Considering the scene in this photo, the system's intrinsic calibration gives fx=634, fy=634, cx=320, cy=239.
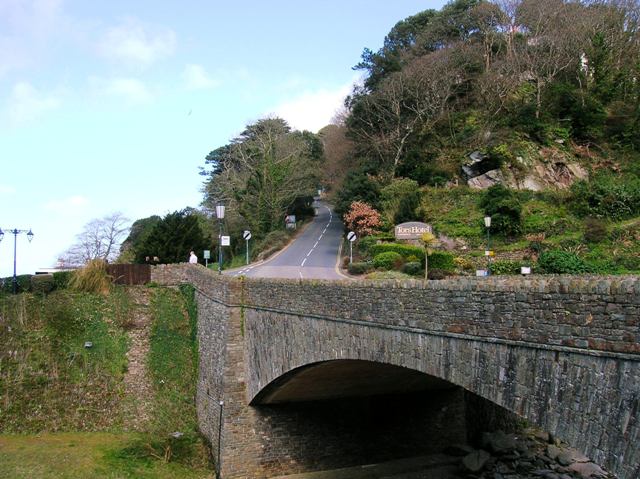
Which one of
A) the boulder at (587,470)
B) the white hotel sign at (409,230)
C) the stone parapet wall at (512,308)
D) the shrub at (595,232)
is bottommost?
the boulder at (587,470)

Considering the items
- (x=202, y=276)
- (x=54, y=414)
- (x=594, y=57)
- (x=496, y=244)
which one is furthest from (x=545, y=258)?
(x=594, y=57)

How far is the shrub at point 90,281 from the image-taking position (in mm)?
27766

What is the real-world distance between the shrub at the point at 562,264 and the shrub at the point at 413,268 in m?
5.10

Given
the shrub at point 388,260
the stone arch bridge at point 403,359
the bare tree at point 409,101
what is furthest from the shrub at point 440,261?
the bare tree at point 409,101

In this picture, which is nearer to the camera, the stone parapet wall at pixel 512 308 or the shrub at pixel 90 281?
the stone parapet wall at pixel 512 308

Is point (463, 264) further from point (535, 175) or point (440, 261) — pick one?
point (535, 175)

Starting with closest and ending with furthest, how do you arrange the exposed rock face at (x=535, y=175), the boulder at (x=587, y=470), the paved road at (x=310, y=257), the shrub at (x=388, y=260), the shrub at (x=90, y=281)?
the boulder at (x=587, y=470) < the shrub at (x=90, y=281) < the shrub at (x=388, y=260) < the paved road at (x=310, y=257) < the exposed rock face at (x=535, y=175)

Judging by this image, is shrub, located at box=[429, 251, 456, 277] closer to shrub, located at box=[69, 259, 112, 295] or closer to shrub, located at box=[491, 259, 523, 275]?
shrub, located at box=[491, 259, 523, 275]

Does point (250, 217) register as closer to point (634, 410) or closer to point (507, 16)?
point (507, 16)

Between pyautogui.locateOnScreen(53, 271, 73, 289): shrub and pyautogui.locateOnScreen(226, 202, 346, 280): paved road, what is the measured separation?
25.1 feet

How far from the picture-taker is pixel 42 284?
2730 centimetres

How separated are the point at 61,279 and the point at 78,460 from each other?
11.5 meters

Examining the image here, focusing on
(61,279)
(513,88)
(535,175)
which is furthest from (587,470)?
(513,88)

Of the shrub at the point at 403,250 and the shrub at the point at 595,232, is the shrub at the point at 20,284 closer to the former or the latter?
the shrub at the point at 403,250
